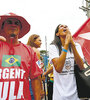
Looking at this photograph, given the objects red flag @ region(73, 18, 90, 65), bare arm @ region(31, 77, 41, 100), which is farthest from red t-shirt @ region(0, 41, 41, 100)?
red flag @ region(73, 18, 90, 65)

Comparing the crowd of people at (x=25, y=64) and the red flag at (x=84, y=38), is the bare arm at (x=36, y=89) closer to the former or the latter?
the crowd of people at (x=25, y=64)

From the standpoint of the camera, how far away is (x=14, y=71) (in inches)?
67.2

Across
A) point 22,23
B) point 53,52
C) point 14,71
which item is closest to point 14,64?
point 14,71

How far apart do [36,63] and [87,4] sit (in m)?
12.2

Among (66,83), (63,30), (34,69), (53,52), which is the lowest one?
(66,83)

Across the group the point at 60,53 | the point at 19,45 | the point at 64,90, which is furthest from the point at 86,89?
the point at 19,45

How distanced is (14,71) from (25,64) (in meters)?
0.14

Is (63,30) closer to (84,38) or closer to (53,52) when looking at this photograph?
(53,52)

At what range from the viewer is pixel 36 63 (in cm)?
194

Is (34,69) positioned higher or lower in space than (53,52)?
lower

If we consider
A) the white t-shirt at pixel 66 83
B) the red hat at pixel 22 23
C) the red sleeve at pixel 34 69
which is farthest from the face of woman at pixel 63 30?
the red sleeve at pixel 34 69

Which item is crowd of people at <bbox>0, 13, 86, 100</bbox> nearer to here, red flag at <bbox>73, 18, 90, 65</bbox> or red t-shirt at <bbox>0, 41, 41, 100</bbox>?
red t-shirt at <bbox>0, 41, 41, 100</bbox>

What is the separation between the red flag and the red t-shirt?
1555 millimetres

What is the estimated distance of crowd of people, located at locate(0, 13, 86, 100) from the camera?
1.70 m
